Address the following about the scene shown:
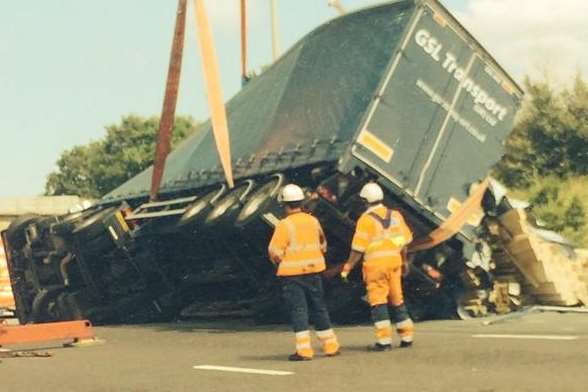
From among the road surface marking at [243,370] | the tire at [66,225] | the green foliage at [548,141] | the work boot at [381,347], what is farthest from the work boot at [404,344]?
the green foliage at [548,141]

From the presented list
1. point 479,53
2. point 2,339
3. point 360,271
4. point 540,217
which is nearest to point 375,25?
point 479,53

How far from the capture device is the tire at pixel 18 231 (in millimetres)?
14484

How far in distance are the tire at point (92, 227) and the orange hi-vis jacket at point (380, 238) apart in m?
5.56

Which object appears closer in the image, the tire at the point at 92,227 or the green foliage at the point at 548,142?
the tire at the point at 92,227

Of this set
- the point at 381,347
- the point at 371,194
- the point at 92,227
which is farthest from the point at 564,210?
the point at 381,347

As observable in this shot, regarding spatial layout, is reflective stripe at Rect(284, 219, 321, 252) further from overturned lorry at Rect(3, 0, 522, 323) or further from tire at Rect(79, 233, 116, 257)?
tire at Rect(79, 233, 116, 257)

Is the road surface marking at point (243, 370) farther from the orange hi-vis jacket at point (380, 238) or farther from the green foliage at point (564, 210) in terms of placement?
the green foliage at point (564, 210)

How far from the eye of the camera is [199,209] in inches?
432

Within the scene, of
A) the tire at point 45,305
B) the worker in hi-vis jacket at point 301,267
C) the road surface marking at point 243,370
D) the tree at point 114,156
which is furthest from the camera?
the tree at point 114,156

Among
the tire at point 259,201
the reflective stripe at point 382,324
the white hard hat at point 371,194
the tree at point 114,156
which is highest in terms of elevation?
the tree at point 114,156

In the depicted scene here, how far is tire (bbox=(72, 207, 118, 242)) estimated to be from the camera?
1279cm

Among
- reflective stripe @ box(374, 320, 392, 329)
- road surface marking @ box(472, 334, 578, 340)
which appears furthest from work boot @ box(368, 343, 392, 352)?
road surface marking @ box(472, 334, 578, 340)

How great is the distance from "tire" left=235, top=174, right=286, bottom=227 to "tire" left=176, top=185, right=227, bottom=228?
0.69m

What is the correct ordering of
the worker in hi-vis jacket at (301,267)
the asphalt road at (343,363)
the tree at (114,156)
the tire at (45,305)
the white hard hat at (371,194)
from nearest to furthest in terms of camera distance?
1. the asphalt road at (343,363)
2. the worker in hi-vis jacket at (301,267)
3. the white hard hat at (371,194)
4. the tire at (45,305)
5. the tree at (114,156)
